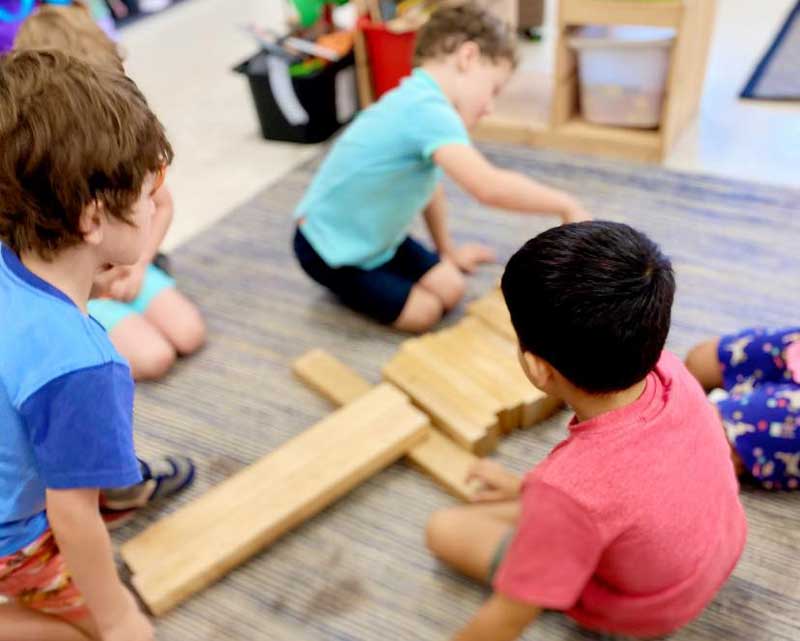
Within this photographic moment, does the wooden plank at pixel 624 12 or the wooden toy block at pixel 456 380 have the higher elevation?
the wooden plank at pixel 624 12

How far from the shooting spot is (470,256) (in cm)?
150

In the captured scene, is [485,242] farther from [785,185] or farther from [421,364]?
[785,185]

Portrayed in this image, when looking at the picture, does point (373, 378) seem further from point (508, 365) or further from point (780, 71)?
point (780, 71)

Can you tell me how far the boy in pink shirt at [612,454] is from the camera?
0.62m

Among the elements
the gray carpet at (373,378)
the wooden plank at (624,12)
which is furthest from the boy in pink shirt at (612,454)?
the wooden plank at (624,12)

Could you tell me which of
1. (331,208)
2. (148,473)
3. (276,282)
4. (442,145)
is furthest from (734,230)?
(148,473)

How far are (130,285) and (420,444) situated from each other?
59cm

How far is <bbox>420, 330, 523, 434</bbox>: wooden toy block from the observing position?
3.64 ft

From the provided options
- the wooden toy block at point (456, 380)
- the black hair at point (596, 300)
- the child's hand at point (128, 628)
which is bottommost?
the wooden toy block at point (456, 380)

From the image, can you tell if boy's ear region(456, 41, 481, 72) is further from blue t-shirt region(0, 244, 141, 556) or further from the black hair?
blue t-shirt region(0, 244, 141, 556)

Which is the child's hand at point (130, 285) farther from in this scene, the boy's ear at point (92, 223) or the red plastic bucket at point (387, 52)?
the red plastic bucket at point (387, 52)

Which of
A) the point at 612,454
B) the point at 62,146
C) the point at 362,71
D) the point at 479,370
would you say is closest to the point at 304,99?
the point at 362,71

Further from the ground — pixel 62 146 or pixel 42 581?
pixel 62 146

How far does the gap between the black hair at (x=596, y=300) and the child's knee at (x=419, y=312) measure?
0.70 metres
